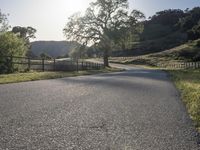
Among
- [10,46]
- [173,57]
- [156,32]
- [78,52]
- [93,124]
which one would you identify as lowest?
[173,57]

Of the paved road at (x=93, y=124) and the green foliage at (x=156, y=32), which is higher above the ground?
the green foliage at (x=156, y=32)

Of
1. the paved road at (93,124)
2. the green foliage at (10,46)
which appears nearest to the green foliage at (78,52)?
the green foliage at (10,46)

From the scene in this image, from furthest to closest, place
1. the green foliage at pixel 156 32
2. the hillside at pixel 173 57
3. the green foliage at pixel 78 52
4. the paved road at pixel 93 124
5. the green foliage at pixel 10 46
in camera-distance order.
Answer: the green foliage at pixel 156 32 < the hillside at pixel 173 57 < the green foliage at pixel 78 52 < the green foliage at pixel 10 46 < the paved road at pixel 93 124

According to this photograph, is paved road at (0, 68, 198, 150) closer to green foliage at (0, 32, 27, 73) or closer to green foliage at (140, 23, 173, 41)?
green foliage at (0, 32, 27, 73)

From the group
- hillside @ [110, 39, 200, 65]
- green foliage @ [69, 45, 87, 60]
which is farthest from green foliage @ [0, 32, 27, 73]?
hillside @ [110, 39, 200, 65]

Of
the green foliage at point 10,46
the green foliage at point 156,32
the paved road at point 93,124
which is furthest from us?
the green foliage at point 156,32

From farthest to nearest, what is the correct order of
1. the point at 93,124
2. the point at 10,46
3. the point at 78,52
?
the point at 78,52 → the point at 10,46 → the point at 93,124

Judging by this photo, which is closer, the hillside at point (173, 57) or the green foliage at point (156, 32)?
the hillside at point (173, 57)

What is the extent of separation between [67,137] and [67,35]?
54.3 meters

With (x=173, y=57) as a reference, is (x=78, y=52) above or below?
above

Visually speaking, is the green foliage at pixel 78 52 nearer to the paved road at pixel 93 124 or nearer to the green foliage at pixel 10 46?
the green foliage at pixel 10 46

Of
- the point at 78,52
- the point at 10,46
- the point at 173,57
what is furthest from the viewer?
the point at 173,57

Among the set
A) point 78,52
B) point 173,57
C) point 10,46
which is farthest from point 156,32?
point 10,46

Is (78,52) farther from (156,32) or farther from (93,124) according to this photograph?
(156,32)
